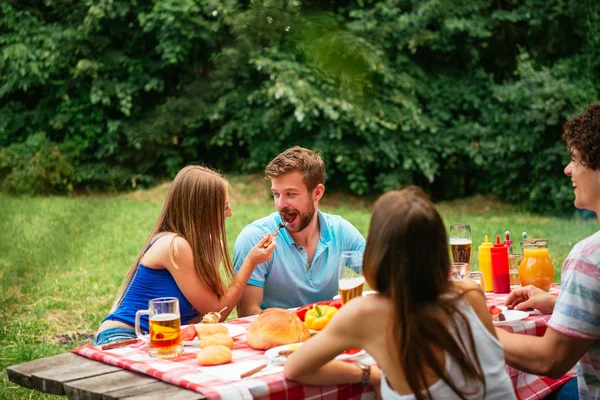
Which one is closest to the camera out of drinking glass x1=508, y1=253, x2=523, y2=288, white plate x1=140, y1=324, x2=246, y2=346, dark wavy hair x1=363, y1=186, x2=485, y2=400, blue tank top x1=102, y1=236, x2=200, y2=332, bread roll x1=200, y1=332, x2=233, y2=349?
dark wavy hair x1=363, y1=186, x2=485, y2=400

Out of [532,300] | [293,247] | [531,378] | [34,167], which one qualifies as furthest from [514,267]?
[34,167]

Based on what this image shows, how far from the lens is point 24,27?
3.11 ft

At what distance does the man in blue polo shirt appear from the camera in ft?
11.1

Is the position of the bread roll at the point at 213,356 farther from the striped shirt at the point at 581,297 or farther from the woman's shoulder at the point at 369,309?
the striped shirt at the point at 581,297

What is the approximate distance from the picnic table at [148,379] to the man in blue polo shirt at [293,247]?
3.37 feet

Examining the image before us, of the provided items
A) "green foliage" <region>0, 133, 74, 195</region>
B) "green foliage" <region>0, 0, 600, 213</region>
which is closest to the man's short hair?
"green foliage" <region>0, 0, 600, 213</region>

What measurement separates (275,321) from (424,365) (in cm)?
63

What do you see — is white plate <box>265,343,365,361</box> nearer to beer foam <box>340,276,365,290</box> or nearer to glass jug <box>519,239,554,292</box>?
beer foam <box>340,276,365,290</box>

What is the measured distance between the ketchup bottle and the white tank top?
1.21 meters

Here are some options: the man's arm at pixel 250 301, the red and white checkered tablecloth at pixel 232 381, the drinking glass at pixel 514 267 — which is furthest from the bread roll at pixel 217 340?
the drinking glass at pixel 514 267

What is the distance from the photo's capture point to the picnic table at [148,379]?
1896mm

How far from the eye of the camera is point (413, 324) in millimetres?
1812

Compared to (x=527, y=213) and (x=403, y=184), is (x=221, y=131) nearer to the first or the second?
(x=403, y=184)

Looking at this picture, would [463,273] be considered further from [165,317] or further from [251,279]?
[165,317]
